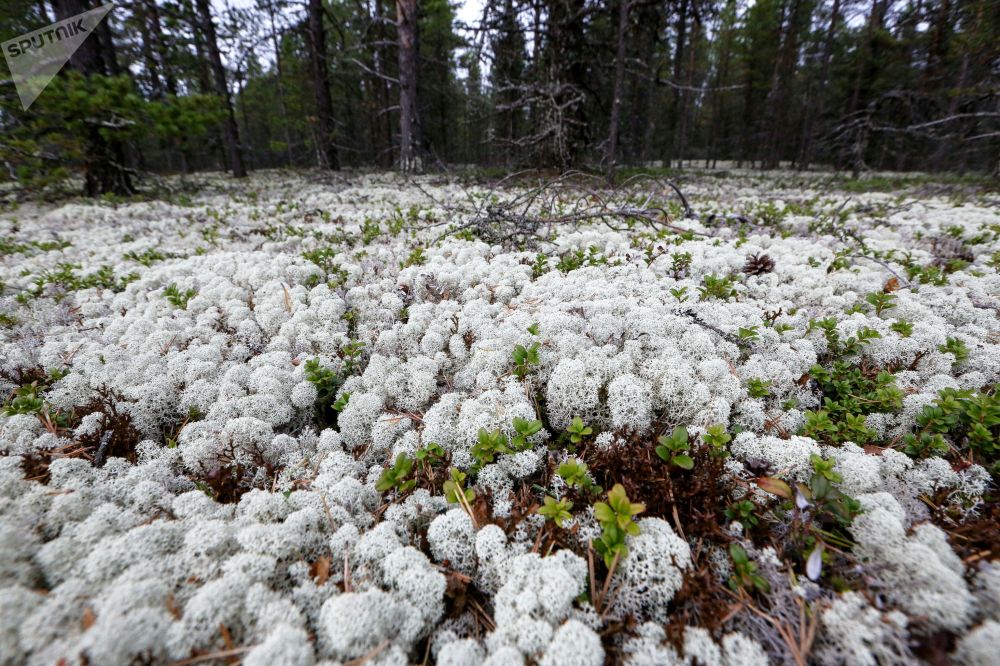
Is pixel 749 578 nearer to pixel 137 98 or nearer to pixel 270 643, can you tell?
pixel 270 643

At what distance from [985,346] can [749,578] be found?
2.48 m

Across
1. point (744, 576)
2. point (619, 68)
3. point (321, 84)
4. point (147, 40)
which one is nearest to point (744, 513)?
point (744, 576)

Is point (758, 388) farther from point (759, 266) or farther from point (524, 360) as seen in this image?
point (759, 266)

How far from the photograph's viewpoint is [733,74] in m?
32.8

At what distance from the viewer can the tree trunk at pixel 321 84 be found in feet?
46.5

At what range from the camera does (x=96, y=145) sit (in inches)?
337

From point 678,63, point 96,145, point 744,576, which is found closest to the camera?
point 744,576

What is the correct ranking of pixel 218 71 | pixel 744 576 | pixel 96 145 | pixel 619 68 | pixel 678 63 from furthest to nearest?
pixel 678 63 → pixel 218 71 → pixel 619 68 → pixel 96 145 → pixel 744 576

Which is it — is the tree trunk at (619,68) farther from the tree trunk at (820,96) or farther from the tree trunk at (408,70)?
the tree trunk at (820,96)

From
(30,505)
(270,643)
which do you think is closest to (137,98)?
(30,505)

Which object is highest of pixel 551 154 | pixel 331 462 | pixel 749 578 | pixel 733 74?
pixel 733 74

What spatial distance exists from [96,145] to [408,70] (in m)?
7.98

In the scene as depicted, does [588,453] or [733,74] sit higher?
[733,74]

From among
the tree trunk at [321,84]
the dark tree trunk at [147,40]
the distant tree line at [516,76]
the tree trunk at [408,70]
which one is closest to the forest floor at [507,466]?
the distant tree line at [516,76]
